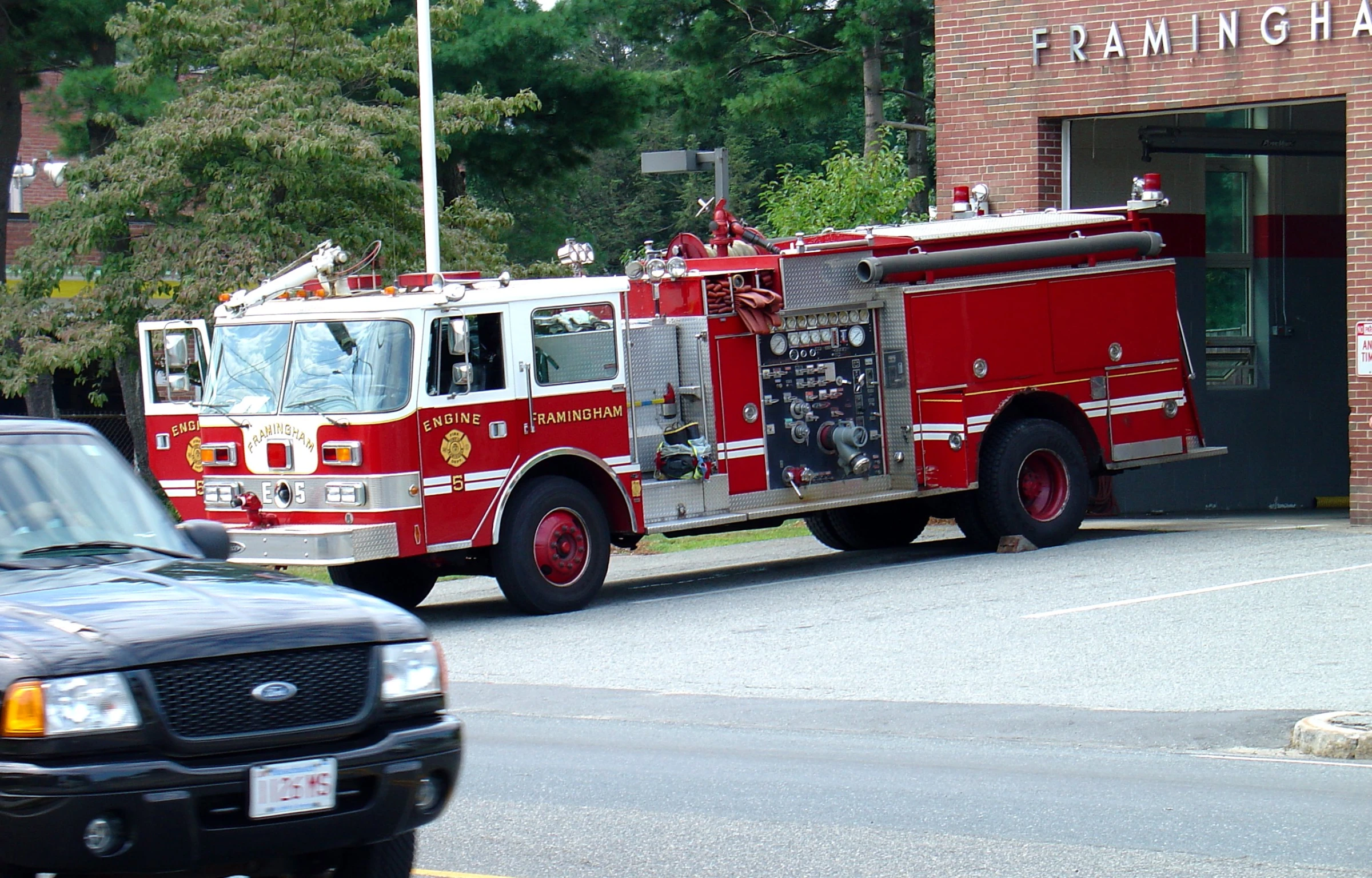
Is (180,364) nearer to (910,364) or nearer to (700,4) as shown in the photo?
(910,364)

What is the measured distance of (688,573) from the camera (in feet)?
58.5

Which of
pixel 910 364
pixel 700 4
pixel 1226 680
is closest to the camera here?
pixel 1226 680

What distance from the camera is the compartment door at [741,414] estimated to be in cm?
1548

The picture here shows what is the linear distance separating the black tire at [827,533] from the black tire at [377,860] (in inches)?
514

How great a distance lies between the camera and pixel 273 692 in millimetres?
5238

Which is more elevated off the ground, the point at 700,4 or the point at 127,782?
the point at 700,4

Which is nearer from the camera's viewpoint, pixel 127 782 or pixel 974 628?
pixel 127 782

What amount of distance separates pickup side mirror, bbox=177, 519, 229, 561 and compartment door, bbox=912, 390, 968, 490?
1067cm

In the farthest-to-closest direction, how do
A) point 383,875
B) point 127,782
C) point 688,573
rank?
1. point 688,573
2. point 383,875
3. point 127,782

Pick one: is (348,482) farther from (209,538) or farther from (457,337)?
(209,538)

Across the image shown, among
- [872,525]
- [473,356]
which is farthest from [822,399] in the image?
[473,356]

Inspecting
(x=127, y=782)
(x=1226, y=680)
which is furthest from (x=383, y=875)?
(x=1226, y=680)

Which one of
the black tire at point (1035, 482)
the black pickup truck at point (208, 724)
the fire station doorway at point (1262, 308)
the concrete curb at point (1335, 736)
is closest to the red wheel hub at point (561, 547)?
the black tire at point (1035, 482)

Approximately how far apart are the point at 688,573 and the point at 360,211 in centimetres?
769
